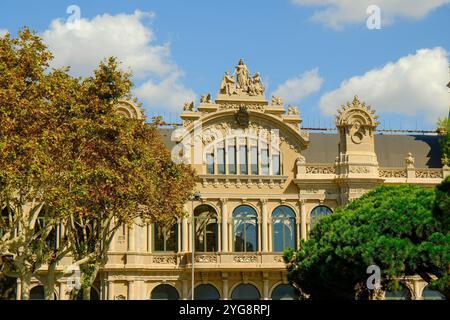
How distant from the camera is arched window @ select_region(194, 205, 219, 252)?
5897 cm

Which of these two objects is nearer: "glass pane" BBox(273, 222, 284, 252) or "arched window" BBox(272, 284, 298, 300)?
"arched window" BBox(272, 284, 298, 300)

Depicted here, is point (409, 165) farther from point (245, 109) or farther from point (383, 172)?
point (245, 109)

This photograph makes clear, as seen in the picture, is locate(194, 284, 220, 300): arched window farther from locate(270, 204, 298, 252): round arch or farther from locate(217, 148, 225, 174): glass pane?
locate(217, 148, 225, 174): glass pane

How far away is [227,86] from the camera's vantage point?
59.7m

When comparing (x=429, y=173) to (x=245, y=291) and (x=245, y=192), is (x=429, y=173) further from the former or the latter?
(x=245, y=291)

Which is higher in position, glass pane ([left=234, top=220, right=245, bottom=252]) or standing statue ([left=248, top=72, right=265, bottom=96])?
standing statue ([left=248, top=72, right=265, bottom=96])

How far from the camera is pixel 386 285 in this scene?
39.4 meters

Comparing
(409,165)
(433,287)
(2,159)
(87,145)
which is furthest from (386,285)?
(409,165)

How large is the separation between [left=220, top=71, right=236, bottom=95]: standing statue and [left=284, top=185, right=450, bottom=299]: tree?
55.1 ft

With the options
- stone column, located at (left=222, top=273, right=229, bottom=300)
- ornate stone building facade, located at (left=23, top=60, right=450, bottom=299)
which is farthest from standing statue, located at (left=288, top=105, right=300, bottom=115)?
stone column, located at (left=222, top=273, right=229, bottom=300)

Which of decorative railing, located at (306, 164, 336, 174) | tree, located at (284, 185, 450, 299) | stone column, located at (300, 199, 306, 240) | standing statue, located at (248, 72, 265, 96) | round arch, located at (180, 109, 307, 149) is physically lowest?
tree, located at (284, 185, 450, 299)

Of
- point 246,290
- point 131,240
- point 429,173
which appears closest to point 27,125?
point 131,240

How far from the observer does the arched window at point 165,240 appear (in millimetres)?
58938

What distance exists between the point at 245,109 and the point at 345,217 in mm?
17660
